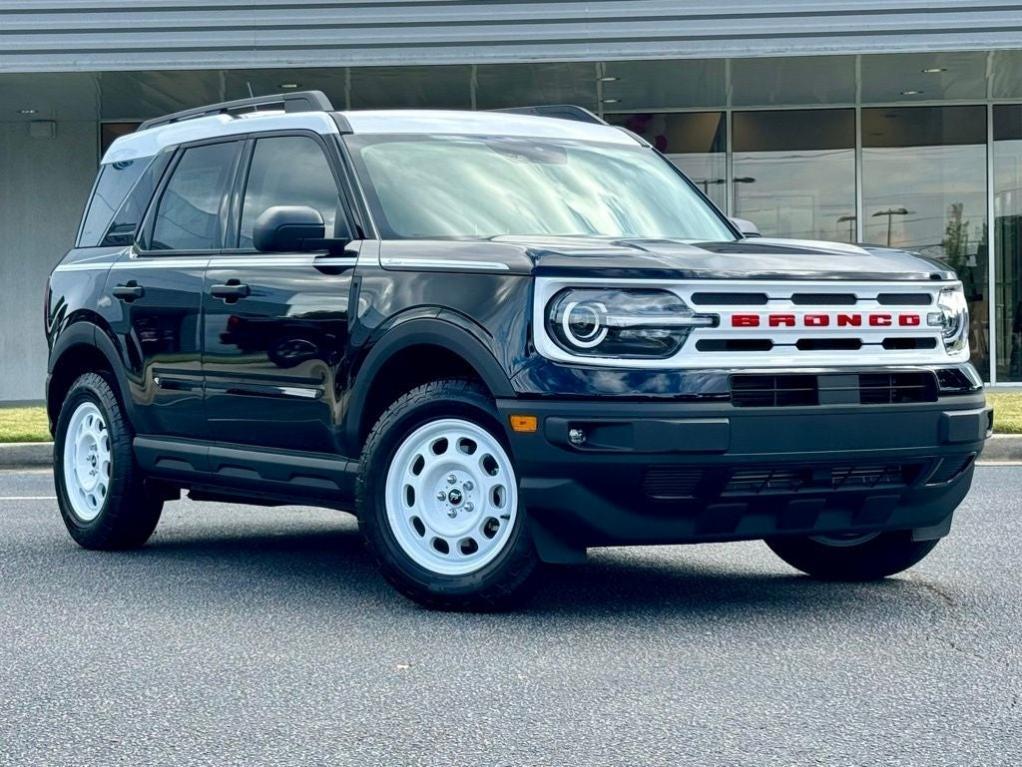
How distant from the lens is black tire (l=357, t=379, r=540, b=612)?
19.2 feet

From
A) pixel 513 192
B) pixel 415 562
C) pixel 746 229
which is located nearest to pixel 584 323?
pixel 415 562

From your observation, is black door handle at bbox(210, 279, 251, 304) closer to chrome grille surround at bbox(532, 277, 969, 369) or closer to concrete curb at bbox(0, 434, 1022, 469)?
chrome grille surround at bbox(532, 277, 969, 369)

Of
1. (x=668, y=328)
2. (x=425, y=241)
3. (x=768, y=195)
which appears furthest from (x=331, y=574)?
(x=768, y=195)

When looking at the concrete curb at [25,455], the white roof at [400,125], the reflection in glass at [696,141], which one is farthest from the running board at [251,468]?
the reflection in glass at [696,141]

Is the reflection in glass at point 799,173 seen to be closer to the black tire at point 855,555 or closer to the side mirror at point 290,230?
the black tire at point 855,555

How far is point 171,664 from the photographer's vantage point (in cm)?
530

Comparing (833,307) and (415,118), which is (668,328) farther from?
(415,118)

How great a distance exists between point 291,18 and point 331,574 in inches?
439

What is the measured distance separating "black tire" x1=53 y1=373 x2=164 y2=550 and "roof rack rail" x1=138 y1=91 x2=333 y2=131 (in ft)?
4.22

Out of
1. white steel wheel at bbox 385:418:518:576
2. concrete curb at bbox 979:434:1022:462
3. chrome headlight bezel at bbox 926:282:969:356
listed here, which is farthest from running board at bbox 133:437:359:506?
concrete curb at bbox 979:434:1022:462

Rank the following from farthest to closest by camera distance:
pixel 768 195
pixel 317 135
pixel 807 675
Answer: pixel 768 195 → pixel 317 135 → pixel 807 675

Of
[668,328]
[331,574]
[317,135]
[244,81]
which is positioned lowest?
[331,574]

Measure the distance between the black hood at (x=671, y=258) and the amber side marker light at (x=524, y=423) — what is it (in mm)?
476

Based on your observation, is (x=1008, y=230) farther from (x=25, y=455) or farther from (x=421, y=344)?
(x=421, y=344)
